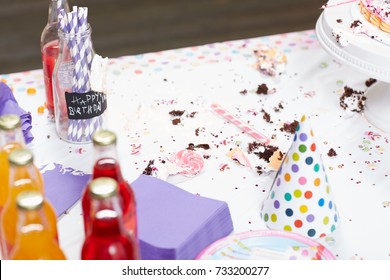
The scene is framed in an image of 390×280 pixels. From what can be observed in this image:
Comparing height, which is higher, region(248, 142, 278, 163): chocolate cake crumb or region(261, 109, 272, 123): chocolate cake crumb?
region(248, 142, 278, 163): chocolate cake crumb

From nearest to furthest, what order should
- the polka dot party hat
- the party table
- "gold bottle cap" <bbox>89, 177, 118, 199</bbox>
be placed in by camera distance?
A: 1. "gold bottle cap" <bbox>89, 177, 118, 199</bbox>
2. the polka dot party hat
3. the party table

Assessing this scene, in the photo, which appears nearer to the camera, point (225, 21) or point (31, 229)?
point (31, 229)

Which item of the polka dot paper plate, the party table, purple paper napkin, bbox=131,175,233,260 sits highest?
the polka dot paper plate

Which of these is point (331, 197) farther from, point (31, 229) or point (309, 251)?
point (31, 229)

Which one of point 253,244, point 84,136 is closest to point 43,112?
point 84,136

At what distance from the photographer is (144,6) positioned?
3877 mm

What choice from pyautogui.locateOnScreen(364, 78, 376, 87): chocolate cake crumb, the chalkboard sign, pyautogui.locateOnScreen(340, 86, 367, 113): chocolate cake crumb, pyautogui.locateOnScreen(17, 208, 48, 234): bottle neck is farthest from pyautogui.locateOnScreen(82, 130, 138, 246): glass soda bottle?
→ pyautogui.locateOnScreen(364, 78, 376, 87): chocolate cake crumb

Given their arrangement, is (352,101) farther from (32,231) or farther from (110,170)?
(32,231)

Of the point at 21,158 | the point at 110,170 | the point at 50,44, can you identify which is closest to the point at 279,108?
the point at 50,44

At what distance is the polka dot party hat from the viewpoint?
1.22m

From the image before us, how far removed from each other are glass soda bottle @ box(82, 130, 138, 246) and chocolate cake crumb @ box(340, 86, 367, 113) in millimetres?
838

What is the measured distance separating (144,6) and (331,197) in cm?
280

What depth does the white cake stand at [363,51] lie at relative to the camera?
151 cm

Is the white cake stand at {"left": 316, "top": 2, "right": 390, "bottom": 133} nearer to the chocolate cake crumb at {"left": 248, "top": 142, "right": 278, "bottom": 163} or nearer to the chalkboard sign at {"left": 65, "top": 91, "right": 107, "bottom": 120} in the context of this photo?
the chocolate cake crumb at {"left": 248, "top": 142, "right": 278, "bottom": 163}
